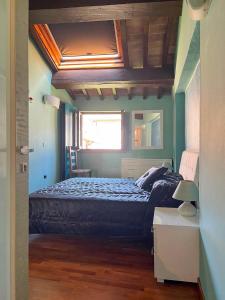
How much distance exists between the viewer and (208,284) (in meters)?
1.63

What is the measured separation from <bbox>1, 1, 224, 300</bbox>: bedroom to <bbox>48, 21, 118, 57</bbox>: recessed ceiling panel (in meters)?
0.04

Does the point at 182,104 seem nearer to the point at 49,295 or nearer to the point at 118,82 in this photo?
the point at 118,82

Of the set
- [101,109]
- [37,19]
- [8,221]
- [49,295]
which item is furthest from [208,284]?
[101,109]

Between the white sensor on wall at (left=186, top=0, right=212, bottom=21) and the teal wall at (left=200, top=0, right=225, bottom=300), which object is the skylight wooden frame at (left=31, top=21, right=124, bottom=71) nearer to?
the white sensor on wall at (left=186, top=0, right=212, bottom=21)

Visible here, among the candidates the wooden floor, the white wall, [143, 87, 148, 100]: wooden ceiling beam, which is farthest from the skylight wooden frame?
the wooden floor

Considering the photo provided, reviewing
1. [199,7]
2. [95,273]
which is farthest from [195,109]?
[95,273]

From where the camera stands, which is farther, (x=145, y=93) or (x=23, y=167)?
(x=145, y=93)

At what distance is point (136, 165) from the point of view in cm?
636

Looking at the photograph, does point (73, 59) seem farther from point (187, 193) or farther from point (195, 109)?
point (187, 193)

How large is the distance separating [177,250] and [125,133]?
15.0 ft

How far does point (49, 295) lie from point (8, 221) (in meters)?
0.95

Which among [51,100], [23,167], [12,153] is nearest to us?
[12,153]

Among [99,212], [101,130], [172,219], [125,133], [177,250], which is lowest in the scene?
[177,250]

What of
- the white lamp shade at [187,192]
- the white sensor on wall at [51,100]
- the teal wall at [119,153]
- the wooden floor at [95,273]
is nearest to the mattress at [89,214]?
the wooden floor at [95,273]
